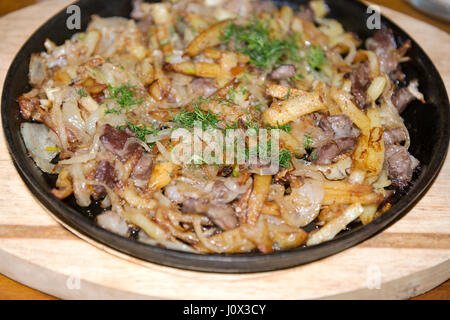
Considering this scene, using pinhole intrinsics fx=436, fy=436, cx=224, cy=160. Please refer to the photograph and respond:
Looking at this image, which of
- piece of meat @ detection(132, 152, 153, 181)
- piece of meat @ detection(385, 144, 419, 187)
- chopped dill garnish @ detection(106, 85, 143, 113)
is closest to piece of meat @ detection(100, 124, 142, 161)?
piece of meat @ detection(132, 152, 153, 181)

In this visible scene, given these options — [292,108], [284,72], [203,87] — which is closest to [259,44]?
[284,72]

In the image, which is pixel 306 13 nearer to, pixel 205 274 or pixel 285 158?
pixel 285 158

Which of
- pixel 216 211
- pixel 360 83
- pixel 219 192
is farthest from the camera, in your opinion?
pixel 360 83

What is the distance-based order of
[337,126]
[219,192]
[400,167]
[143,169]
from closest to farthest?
[219,192], [143,169], [400,167], [337,126]

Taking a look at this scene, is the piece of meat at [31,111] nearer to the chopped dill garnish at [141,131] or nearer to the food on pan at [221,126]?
the food on pan at [221,126]

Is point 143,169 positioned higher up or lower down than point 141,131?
lower down

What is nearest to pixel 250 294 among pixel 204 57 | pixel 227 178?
pixel 227 178

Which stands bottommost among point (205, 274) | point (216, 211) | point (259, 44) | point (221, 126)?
point (205, 274)
